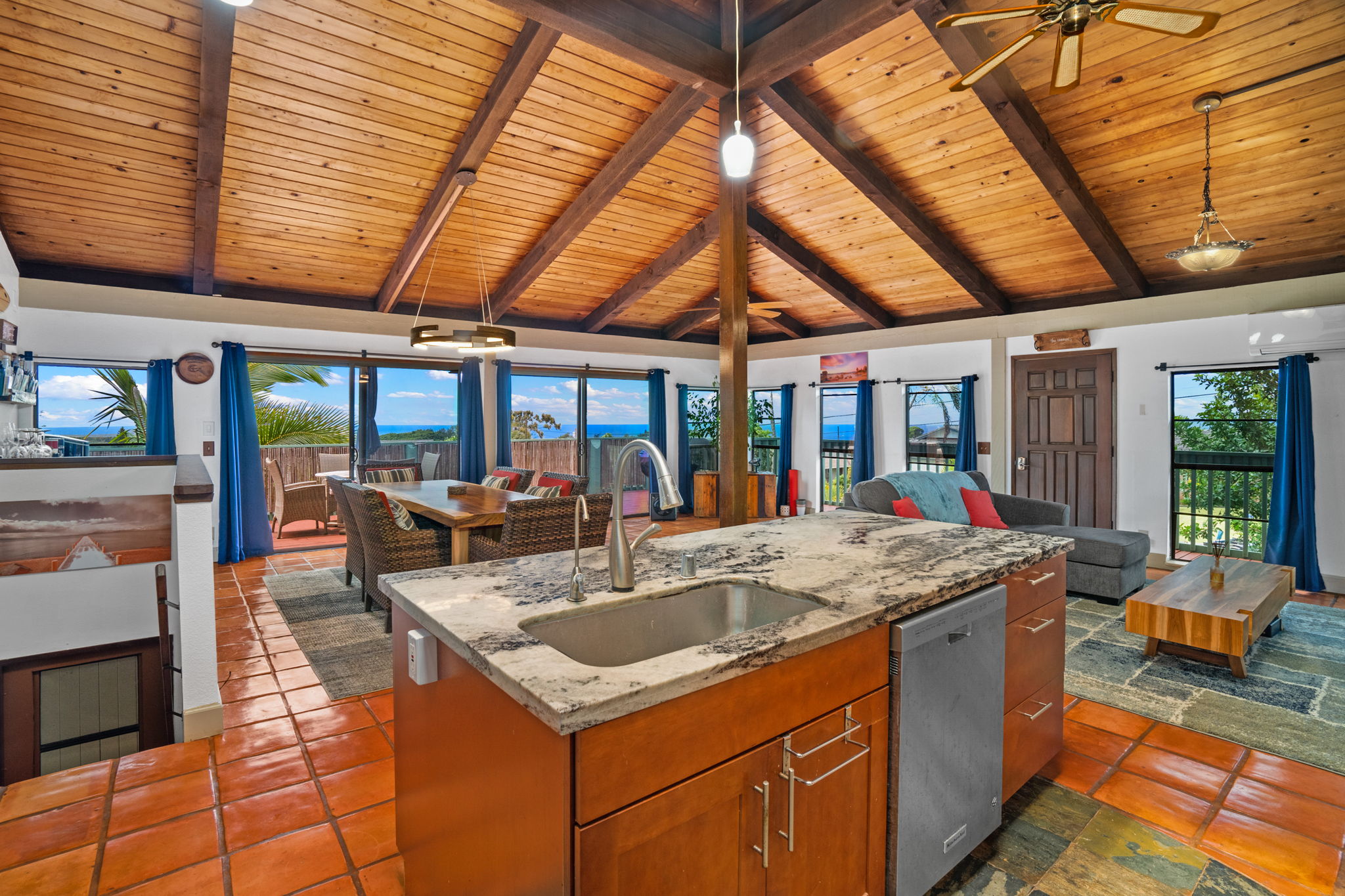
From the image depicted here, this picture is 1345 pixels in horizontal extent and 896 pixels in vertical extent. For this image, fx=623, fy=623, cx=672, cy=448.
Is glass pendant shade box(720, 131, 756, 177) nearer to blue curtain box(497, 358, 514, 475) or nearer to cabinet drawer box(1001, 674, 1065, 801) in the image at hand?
cabinet drawer box(1001, 674, 1065, 801)

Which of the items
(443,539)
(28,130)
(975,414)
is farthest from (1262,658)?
(28,130)

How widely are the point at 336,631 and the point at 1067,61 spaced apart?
15.5ft

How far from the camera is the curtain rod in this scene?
187 inches

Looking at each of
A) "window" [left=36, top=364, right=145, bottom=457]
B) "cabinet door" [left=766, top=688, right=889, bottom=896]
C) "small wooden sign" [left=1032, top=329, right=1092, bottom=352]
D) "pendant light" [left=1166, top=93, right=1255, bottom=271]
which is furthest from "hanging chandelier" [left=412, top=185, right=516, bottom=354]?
"small wooden sign" [left=1032, top=329, right=1092, bottom=352]

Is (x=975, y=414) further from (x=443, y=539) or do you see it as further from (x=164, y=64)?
(x=164, y=64)

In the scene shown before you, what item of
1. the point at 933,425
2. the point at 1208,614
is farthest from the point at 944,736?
the point at 933,425

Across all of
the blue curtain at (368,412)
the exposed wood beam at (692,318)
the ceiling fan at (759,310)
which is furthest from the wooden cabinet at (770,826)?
the exposed wood beam at (692,318)

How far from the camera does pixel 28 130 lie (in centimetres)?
372

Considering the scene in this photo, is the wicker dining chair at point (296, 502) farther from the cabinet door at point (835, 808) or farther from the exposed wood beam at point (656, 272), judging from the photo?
the cabinet door at point (835, 808)

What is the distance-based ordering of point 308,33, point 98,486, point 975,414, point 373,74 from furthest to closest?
point 975,414 < point 373,74 < point 308,33 < point 98,486

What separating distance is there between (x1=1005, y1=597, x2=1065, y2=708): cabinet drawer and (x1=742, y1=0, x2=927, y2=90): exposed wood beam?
8.86ft

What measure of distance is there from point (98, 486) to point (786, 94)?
4.42 meters

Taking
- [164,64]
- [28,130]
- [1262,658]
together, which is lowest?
[1262,658]

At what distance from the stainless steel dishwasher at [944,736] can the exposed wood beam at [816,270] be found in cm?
486
